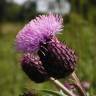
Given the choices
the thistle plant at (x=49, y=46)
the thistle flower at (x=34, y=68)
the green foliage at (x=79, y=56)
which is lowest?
the green foliage at (x=79, y=56)

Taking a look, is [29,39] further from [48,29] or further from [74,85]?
[74,85]

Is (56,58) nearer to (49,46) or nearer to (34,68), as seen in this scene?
(49,46)

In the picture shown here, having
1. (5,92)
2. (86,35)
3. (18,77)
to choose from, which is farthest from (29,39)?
(18,77)

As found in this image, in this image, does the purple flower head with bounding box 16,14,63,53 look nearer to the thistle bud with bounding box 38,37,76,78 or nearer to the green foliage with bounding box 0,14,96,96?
the thistle bud with bounding box 38,37,76,78

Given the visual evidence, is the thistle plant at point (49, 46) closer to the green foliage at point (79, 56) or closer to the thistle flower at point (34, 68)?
the thistle flower at point (34, 68)

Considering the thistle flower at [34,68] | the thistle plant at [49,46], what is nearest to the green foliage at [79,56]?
the thistle flower at [34,68]

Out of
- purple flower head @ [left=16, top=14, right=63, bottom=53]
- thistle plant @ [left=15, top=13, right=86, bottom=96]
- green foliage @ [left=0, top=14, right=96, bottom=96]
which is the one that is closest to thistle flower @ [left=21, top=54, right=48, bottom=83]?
thistle plant @ [left=15, top=13, right=86, bottom=96]

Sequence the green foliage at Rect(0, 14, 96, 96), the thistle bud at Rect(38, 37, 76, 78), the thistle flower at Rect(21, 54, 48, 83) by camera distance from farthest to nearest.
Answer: the green foliage at Rect(0, 14, 96, 96) < the thistle flower at Rect(21, 54, 48, 83) < the thistle bud at Rect(38, 37, 76, 78)
